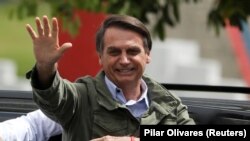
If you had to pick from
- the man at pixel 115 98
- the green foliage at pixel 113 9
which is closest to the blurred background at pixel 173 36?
the green foliage at pixel 113 9

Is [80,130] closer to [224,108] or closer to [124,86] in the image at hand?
[124,86]

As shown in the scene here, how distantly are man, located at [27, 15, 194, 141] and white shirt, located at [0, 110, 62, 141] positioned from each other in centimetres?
17

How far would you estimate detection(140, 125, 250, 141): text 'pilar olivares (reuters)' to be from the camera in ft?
10.6

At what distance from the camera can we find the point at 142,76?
3830mm

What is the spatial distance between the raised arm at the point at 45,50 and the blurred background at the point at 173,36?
2.65m

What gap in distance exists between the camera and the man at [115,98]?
11.7ft

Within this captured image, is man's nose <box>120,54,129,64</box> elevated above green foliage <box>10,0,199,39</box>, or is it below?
above

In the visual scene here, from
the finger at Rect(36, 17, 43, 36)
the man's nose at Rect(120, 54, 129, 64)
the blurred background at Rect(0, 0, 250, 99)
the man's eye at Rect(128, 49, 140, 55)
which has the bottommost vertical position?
the blurred background at Rect(0, 0, 250, 99)

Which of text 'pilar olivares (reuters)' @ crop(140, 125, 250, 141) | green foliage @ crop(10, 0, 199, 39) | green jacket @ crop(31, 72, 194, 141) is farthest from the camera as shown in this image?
green foliage @ crop(10, 0, 199, 39)

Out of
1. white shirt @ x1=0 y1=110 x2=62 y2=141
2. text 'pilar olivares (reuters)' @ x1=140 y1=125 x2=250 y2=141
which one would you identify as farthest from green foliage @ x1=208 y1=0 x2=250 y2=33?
text 'pilar olivares (reuters)' @ x1=140 y1=125 x2=250 y2=141

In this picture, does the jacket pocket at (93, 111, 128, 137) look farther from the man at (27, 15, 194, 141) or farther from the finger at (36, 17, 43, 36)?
the finger at (36, 17, 43, 36)

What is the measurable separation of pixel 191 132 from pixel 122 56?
0.52 m

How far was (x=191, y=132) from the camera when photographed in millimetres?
3260

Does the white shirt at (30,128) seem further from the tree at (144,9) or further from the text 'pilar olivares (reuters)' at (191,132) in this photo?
the tree at (144,9)
